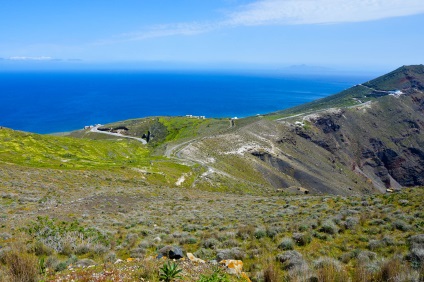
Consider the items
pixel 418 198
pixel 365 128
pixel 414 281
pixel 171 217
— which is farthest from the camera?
pixel 365 128

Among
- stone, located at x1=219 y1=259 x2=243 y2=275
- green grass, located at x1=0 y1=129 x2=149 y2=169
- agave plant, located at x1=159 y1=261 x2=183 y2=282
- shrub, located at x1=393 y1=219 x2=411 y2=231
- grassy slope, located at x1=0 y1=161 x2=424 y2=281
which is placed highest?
agave plant, located at x1=159 y1=261 x2=183 y2=282

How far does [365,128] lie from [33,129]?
18229cm

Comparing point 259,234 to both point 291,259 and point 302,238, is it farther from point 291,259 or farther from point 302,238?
point 291,259

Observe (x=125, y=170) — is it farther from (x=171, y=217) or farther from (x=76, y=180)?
(x=171, y=217)

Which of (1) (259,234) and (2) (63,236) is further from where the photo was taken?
(1) (259,234)

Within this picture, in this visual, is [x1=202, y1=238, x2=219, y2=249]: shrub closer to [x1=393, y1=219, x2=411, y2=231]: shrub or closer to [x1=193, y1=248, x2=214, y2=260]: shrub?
[x1=193, y1=248, x2=214, y2=260]: shrub

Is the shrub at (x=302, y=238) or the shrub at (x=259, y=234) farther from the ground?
the shrub at (x=302, y=238)

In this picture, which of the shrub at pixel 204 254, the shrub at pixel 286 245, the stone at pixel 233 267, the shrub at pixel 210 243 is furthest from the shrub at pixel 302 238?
the stone at pixel 233 267

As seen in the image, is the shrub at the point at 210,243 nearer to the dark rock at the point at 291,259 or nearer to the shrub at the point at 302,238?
the dark rock at the point at 291,259

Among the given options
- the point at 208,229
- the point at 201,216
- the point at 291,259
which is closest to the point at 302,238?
the point at 291,259

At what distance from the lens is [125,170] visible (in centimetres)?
4969

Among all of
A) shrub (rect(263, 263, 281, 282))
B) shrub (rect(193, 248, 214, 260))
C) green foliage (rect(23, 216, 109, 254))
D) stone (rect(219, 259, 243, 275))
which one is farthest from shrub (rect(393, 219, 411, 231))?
green foliage (rect(23, 216, 109, 254))

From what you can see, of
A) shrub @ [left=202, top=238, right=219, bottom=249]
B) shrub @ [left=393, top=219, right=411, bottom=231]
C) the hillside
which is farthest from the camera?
shrub @ [left=393, top=219, right=411, bottom=231]

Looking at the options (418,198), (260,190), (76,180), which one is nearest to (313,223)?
(418,198)
